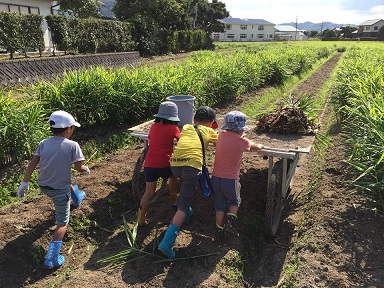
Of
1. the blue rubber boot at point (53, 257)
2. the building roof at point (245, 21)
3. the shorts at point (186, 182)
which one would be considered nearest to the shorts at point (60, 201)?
the blue rubber boot at point (53, 257)

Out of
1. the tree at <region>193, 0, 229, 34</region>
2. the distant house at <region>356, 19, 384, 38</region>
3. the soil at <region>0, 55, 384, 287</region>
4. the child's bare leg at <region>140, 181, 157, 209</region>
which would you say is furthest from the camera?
the distant house at <region>356, 19, 384, 38</region>

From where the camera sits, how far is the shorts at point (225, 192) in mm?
3586

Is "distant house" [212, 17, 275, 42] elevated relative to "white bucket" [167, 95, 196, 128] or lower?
elevated

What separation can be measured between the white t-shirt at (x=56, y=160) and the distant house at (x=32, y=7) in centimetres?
1928

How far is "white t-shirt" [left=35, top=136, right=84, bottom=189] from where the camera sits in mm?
3277

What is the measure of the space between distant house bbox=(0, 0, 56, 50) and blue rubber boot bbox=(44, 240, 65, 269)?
1967 cm

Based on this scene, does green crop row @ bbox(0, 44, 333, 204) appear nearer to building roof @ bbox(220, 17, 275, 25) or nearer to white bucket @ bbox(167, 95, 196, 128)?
white bucket @ bbox(167, 95, 196, 128)

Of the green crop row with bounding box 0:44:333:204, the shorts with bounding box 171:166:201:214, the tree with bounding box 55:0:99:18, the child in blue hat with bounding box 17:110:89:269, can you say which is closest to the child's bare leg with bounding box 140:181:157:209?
the shorts with bounding box 171:166:201:214

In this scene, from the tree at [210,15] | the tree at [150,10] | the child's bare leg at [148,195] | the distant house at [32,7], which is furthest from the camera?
the tree at [210,15]

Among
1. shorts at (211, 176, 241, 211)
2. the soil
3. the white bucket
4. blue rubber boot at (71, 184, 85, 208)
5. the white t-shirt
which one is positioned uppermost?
the white bucket

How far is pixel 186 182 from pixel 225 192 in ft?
1.51

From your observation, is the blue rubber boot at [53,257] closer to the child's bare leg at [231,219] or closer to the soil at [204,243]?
the soil at [204,243]

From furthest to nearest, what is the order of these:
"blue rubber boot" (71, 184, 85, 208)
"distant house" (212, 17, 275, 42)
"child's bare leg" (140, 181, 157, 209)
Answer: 1. "distant house" (212, 17, 275, 42)
2. "blue rubber boot" (71, 184, 85, 208)
3. "child's bare leg" (140, 181, 157, 209)

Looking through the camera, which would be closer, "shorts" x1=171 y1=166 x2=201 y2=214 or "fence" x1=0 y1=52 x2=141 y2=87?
"shorts" x1=171 y1=166 x2=201 y2=214
